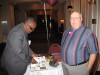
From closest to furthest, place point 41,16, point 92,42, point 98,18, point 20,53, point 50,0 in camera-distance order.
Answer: point 92,42 → point 20,53 → point 98,18 → point 50,0 → point 41,16

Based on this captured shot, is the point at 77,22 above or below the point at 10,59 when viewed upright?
above

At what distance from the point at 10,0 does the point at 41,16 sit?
17.8m

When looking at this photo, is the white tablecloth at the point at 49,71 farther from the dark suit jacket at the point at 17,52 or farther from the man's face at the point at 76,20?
the man's face at the point at 76,20

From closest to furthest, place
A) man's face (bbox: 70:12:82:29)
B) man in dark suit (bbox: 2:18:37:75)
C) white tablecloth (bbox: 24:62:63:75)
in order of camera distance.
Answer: man's face (bbox: 70:12:82:29), man in dark suit (bbox: 2:18:37:75), white tablecloth (bbox: 24:62:63:75)

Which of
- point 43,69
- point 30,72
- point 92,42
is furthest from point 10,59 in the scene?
point 92,42

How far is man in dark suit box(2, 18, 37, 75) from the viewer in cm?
215

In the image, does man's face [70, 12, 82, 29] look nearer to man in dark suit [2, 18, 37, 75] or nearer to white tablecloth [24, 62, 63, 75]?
man in dark suit [2, 18, 37, 75]

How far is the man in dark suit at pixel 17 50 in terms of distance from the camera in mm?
2148

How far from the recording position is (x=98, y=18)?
397 cm

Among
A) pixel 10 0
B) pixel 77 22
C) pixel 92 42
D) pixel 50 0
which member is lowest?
pixel 92 42

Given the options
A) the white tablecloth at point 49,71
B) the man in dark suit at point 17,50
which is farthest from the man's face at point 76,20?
the white tablecloth at point 49,71

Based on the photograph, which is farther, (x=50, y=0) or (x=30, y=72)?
(x=50, y=0)

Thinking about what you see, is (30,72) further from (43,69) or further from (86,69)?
(86,69)

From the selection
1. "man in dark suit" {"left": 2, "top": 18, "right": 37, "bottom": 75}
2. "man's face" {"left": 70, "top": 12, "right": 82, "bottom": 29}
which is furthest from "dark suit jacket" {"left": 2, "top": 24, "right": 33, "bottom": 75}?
"man's face" {"left": 70, "top": 12, "right": 82, "bottom": 29}
